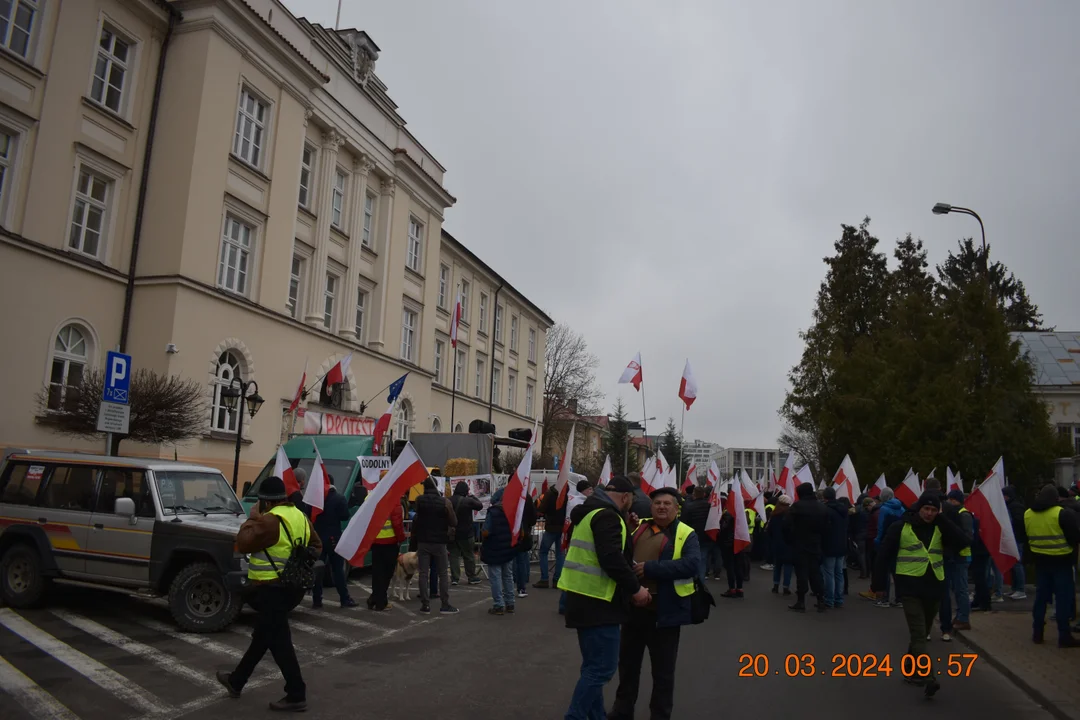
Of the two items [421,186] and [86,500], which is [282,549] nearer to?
[86,500]

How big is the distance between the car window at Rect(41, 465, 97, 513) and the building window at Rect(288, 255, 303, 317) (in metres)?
16.8

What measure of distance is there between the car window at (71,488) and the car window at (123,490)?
0.58 feet

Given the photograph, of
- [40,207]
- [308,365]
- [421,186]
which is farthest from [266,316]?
[421,186]

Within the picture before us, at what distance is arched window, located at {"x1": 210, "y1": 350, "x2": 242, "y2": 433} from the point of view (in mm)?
22250

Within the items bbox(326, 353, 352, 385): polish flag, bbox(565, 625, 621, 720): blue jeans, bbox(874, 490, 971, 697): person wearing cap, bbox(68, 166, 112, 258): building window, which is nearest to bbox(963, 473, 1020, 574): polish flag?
bbox(874, 490, 971, 697): person wearing cap

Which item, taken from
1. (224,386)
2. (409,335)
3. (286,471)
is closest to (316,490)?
(286,471)

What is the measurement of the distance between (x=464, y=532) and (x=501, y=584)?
2080 mm

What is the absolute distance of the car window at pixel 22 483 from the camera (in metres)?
10.4

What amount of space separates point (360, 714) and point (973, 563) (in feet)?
33.7

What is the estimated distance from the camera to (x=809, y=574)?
489 inches

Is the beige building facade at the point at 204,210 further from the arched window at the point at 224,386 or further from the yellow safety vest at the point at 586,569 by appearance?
the yellow safety vest at the point at 586,569

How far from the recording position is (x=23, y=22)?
61.2 ft

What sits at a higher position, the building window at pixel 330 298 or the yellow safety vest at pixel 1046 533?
the building window at pixel 330 298

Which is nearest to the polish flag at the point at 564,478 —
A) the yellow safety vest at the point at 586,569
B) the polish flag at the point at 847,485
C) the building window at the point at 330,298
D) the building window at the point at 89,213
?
the yellow safety vest at the point at 586,569
